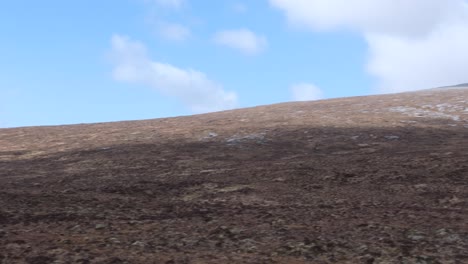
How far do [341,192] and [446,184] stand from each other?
236 centimetres

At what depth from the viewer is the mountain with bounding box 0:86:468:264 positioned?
7.88 meters

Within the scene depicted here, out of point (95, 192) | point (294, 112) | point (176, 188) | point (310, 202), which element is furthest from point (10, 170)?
point (294, 112)

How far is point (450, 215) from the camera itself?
925cm

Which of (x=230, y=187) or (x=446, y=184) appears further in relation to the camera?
(x=230, y=187)

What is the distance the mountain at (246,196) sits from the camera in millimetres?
7879

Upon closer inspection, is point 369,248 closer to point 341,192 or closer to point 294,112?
point 341,192

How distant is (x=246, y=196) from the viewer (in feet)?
37.1

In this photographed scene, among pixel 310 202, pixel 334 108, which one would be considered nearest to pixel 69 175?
pixel 310 202

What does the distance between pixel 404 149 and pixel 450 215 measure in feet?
23.9

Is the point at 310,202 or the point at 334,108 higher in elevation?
the point at 334,108

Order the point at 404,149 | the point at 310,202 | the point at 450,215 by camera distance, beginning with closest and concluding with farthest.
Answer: the point at 450,215
the point at 310,202
the point at 404,149

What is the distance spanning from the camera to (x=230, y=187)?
40.0 ft

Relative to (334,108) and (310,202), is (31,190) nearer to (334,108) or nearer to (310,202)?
(310,202)

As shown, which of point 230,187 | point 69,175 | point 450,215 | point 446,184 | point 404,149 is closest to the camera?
point 450,215
